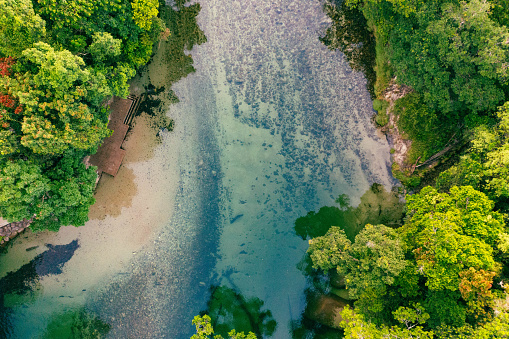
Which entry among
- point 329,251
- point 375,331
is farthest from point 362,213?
point 375,331

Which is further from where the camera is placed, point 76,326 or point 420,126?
point 76,326

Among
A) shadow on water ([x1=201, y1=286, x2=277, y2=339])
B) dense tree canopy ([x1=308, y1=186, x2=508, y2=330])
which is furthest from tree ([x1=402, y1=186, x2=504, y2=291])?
shadow on water ([x1=201, y1=286, x2=277, y2=339])

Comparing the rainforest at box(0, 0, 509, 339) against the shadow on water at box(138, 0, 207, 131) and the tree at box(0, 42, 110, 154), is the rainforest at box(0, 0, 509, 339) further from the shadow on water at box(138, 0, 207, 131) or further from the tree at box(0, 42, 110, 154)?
the tree at box(0, 42, 110, 154)

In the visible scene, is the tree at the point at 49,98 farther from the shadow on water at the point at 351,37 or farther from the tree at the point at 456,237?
the tree at the point at 456,237

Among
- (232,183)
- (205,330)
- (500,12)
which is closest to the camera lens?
(500,12)

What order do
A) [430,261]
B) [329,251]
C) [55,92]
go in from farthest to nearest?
[329,251]
[430,261]
[55,92]

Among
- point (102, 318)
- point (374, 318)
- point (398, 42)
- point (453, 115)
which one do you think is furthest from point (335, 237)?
point (102, 318)

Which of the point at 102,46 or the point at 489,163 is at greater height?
the point at 102,46

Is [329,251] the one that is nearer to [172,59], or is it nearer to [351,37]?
[351,37]
